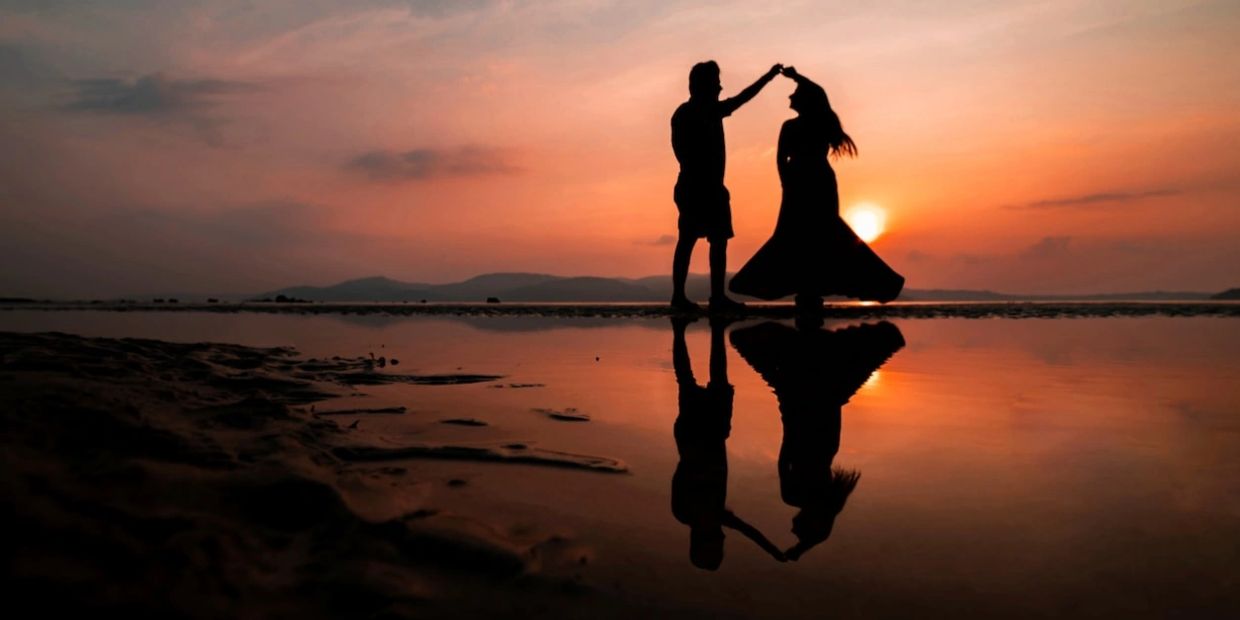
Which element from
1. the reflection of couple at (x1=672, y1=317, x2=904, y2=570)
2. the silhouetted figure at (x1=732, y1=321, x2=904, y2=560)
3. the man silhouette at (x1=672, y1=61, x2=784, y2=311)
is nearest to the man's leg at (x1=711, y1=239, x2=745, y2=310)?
the man silhouette at (x1=672, y1=61, x2=784, y2=311)

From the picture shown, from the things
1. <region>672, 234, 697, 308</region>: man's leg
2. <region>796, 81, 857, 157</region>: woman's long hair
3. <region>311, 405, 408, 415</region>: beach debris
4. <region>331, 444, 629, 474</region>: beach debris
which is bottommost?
<region>331, 444, 629, 474</region>: beach debris

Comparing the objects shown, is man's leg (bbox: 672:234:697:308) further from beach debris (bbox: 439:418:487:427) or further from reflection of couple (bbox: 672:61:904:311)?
beach debris (bbox: 439:418:487:427)

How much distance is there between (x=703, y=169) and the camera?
11180mm

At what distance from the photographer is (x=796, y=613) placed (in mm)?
1279

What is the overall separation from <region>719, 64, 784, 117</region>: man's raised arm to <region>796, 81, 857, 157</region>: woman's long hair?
69cm

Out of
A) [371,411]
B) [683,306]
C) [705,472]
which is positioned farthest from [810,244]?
[705,472]

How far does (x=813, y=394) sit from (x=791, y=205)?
791cm

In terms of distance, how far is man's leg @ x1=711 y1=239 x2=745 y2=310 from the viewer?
1152 cm

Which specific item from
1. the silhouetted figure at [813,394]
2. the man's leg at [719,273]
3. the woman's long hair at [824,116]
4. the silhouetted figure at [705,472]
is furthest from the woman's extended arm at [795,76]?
the silhouetted figure at [705,472]

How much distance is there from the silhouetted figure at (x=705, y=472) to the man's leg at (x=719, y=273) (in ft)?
23.6

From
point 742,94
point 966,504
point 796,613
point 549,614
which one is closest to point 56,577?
point 549,614

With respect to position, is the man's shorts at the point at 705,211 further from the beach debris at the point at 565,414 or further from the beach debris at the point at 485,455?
the beach debris at the point at 485,455

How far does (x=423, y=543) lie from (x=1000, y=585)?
1.24m

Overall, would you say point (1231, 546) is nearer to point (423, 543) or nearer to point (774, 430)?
point (774, 430)
